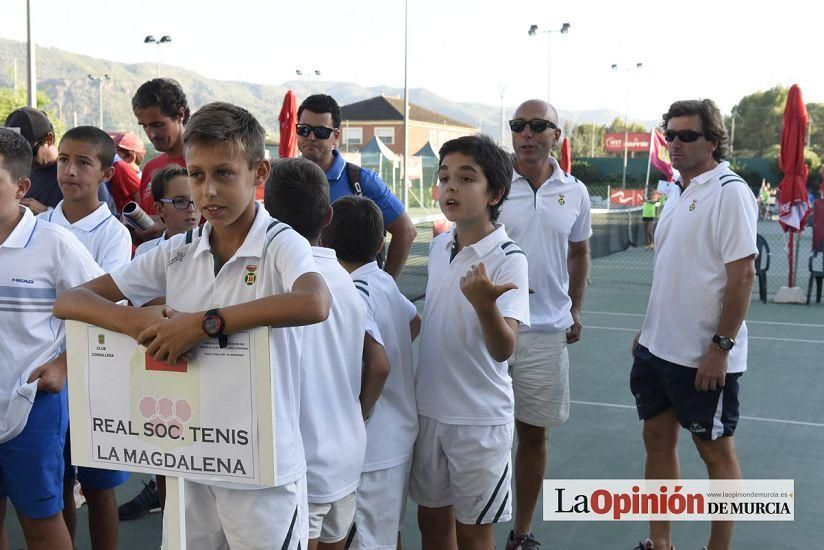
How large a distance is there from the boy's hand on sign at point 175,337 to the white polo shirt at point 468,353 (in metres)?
1.36

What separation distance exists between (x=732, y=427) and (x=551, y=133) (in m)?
1.61

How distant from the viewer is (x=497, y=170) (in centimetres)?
312

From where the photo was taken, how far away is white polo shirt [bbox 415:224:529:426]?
3.01m

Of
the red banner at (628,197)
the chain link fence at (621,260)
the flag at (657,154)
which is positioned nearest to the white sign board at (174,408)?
the chain link fence at (621,260)

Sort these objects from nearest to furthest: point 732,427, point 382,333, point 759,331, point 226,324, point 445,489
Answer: point 226,324, point 382,333, point 445,489, point 732,427, point 759,331

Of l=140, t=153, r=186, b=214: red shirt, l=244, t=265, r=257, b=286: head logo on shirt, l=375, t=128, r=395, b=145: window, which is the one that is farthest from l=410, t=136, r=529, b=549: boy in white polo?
l=375, t=128, r=395, b=145: window

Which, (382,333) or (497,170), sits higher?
(497,170)

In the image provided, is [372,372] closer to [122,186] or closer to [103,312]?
[103,312]

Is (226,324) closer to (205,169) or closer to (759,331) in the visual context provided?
(205,169)

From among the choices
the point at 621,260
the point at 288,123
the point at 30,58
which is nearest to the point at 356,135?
the point at 621,260

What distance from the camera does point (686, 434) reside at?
565cm

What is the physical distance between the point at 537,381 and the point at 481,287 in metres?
1.56

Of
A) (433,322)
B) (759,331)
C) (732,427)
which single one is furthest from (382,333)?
(759,331)

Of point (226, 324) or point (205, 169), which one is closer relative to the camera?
point (226, 324)
